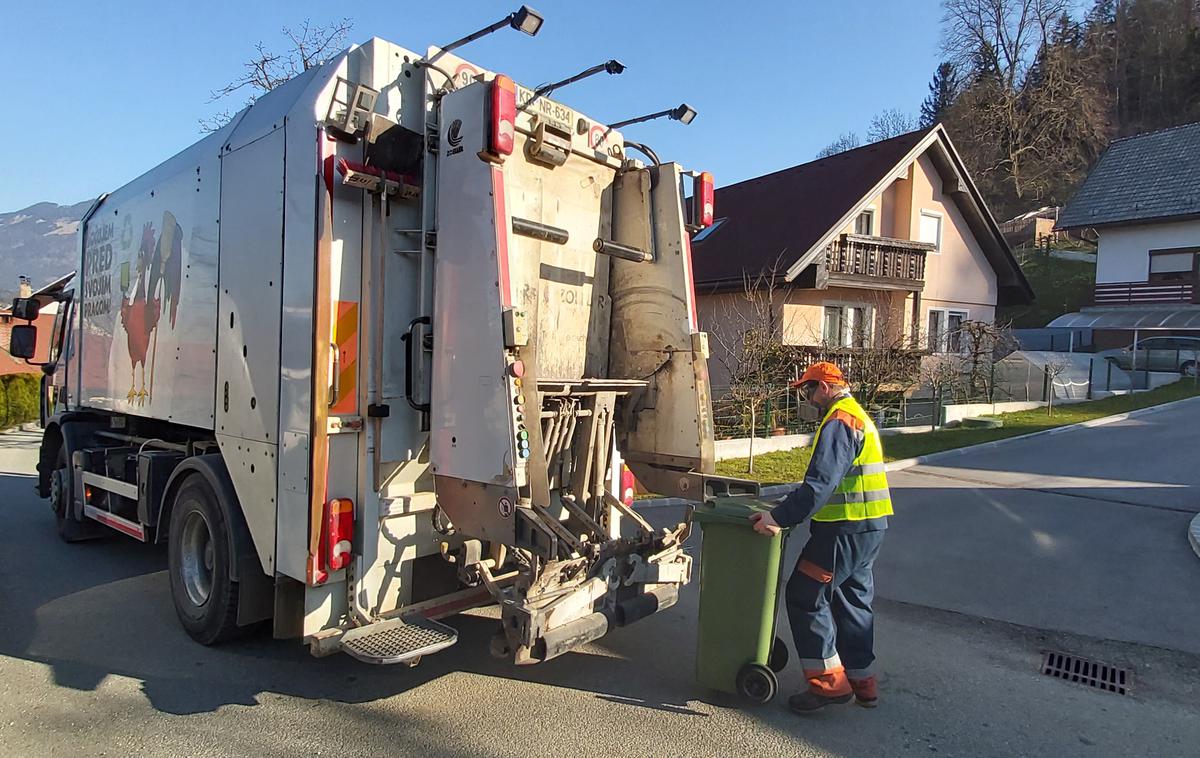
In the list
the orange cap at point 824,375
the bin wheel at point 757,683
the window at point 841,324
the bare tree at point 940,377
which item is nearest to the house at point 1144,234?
the bare tree at point 940,377

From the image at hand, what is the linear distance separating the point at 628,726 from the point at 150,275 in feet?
14.3

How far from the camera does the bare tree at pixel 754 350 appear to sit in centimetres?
1292

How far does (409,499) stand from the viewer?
3953 mm

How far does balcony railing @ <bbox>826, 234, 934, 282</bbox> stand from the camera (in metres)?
18.5

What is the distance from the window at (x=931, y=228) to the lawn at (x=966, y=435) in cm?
613

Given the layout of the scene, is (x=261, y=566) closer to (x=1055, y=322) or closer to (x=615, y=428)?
(x=615, y=428)

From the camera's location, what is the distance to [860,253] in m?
19.0

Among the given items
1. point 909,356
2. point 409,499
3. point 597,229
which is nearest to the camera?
point 409,499

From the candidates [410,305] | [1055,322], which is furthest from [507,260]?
[1055,322]

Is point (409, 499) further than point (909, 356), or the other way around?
point (909, 356)

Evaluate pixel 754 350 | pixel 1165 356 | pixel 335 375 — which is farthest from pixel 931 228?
pixel 335 375

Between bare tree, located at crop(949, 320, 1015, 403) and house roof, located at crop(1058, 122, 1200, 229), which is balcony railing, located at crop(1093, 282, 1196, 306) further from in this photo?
bare tree, located at crop(949, 320, 1015, 403)

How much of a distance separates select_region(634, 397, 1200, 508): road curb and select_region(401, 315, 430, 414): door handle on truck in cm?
211

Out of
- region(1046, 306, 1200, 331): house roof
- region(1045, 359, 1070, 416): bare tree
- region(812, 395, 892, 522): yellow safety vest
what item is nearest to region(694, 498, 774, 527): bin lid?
region(812, 395, 892, 522): yellow safety vest
